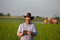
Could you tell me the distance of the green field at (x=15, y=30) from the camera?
133 inches

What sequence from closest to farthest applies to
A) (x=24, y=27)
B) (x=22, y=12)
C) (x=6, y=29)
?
(x=24, y=27) → (x=22, y=12) → (x=6, y=29)

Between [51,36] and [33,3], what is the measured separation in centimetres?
82

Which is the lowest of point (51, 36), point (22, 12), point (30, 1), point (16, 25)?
point (51, 36)

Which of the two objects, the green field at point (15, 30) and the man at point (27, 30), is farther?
the green field at point (15, 30)

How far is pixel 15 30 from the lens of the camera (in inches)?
132

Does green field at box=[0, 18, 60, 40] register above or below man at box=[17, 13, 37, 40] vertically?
below

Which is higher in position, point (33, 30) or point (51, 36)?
point (33, 30)

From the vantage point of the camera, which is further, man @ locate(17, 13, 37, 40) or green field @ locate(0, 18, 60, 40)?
green field @ locate(0, 18, 60, 40)

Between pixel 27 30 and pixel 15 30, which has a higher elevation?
pixel 27 30

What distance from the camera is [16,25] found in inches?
Answer: 128

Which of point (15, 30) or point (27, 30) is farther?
point (15, 30)

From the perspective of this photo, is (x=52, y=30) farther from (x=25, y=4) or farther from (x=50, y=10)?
(x=25, y=4)

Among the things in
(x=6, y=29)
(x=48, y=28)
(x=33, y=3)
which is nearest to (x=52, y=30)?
(x=48, y=28)

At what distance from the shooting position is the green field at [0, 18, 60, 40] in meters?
3.37
